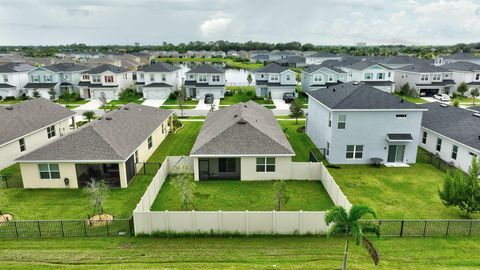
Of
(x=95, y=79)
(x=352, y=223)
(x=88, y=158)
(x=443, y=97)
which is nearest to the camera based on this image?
(x=352, y=223)

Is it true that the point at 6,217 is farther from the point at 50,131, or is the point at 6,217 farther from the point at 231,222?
the point at 50,131

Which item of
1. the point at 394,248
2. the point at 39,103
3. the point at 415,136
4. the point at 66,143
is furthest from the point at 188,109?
the point at 394,248

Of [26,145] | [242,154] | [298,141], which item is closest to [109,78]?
[26,145]

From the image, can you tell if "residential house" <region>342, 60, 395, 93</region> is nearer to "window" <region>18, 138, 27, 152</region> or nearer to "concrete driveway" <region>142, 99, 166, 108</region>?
"concrete driveway" <region>142, 99, 166, 108</region>

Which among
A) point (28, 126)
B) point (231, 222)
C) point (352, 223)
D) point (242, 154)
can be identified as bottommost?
point (231, 222)

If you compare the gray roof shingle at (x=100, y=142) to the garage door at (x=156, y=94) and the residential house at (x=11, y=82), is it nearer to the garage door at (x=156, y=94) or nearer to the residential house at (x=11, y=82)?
the garage door at (x=156, y=94)

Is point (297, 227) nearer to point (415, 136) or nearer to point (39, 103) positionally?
point (415, 136)
